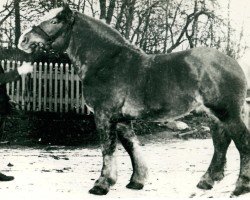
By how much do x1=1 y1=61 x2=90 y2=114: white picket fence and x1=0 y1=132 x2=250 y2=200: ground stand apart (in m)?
4.29

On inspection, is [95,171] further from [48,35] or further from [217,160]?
[48,35]

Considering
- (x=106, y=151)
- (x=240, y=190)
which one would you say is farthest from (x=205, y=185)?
(x=106, y=151)

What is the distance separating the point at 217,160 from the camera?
5777 millimetres

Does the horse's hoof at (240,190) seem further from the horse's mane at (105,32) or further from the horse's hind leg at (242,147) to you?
the horse's mane at (105,32)

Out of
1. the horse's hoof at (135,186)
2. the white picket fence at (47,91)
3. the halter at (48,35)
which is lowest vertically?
the horse's hoof at (135,186)

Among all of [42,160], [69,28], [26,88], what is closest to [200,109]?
[69,28]

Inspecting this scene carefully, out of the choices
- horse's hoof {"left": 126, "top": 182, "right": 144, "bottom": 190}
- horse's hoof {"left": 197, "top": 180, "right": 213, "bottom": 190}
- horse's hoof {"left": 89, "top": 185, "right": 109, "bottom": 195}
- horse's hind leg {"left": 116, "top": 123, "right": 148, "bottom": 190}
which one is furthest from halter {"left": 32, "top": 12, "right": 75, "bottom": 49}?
horse's hoof {"left": 197, "top": 180, "right": 213, "bottom": 190}

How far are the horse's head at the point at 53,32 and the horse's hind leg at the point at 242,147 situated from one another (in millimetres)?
2469

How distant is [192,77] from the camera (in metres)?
5.29

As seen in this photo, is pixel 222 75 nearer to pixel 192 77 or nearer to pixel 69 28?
pixel 192 77

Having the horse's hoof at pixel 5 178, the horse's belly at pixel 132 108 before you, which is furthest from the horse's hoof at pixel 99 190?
the horse's hoof at pixel 5 178

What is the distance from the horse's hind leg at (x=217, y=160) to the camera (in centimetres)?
573

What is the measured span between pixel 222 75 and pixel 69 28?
214cm

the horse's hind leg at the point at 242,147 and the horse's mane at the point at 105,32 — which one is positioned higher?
the horse's mane at the point at 105,32
